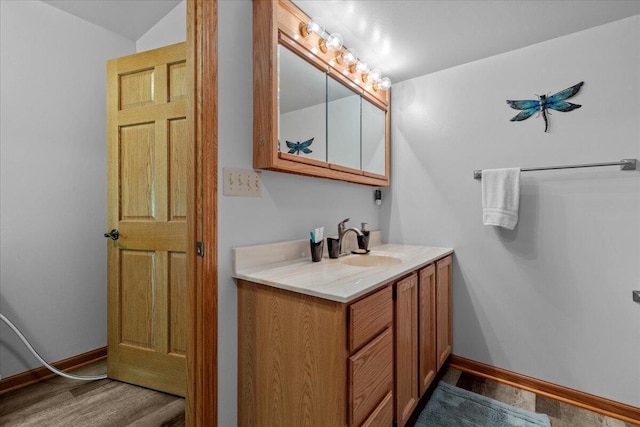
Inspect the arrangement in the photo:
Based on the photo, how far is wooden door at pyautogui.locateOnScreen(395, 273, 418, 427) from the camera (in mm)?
1323

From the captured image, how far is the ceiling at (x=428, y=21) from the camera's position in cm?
151

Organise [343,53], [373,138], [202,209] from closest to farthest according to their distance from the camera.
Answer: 1. [202,209]
2. [343,53]
3. [373,138]

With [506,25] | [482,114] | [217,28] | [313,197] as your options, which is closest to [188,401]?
[313,197]

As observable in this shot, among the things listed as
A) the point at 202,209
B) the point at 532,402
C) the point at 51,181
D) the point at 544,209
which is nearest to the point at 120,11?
the point at 51,181

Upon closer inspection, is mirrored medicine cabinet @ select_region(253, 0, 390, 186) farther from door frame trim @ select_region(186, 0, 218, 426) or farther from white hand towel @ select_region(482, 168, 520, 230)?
white hand towel @ select_region(482, 168, 520, 230)

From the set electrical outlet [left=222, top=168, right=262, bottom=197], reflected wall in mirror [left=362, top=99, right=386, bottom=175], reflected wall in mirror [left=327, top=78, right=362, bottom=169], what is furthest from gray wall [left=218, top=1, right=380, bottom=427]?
reflected wall in mirror [left=362, top=99, right=386, bottom=175]

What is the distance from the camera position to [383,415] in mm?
1194

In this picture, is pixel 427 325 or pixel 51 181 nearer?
pixel 427 325

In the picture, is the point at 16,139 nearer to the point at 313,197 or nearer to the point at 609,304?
the point at 313,197

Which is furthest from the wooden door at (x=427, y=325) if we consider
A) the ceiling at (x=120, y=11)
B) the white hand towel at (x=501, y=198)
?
the ceiling at (x=120, y=11)

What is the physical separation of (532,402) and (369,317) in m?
1.38

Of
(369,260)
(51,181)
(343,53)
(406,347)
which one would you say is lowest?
(406,347)

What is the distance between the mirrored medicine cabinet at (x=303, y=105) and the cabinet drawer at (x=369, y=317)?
690 millimetres

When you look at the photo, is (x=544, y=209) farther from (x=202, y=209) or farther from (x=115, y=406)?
(x=115, y=406)
